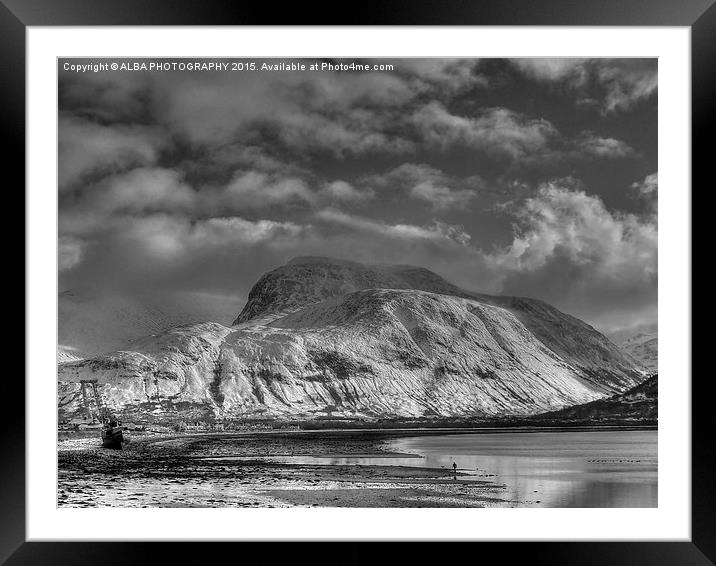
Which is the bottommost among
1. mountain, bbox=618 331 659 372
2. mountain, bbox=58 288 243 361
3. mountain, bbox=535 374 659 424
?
mountain, bbox=535 374 659 424

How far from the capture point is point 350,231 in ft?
46.3

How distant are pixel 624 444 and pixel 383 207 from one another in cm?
633

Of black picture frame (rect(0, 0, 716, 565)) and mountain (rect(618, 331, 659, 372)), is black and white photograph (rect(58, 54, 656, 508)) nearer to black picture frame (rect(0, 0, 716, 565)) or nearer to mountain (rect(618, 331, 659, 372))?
mountain (rect(618, 331, 659, 372))

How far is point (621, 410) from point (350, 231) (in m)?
8.79

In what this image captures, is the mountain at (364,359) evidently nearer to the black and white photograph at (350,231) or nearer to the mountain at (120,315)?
the black and white photograph at (350,231)

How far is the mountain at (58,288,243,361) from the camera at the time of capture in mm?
14172

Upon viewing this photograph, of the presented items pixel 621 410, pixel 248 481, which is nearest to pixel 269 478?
pixel 248 481

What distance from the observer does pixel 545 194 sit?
12820 mm

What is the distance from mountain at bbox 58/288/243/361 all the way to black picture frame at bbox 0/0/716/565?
7.90m

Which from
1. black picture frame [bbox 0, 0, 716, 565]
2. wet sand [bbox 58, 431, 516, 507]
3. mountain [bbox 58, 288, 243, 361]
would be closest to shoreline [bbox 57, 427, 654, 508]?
wet sand [bbox 58, 431, 516, 507]
